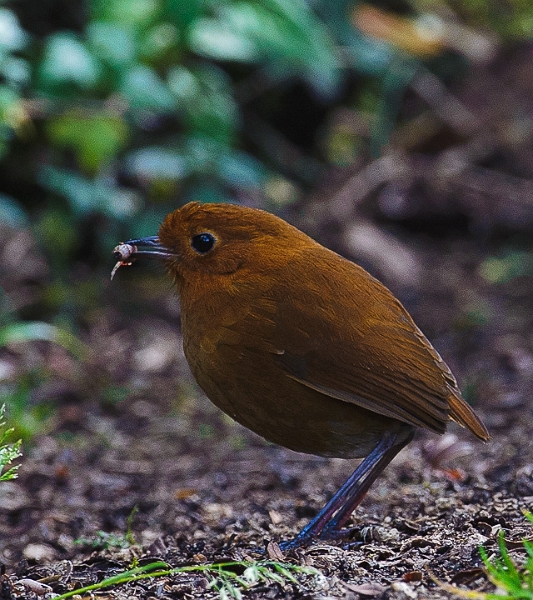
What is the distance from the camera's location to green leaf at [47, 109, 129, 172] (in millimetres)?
5832

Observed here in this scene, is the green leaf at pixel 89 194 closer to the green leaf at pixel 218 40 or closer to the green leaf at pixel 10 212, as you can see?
the green leaf at pixel 10 212

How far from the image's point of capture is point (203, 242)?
3.53 metres

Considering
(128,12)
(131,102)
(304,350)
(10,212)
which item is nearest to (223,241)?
(304,350)

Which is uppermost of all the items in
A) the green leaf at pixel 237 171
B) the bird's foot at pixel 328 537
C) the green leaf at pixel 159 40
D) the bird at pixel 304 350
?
the green leaf at pixel 159 40

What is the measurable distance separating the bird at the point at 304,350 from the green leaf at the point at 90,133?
2.45 metres

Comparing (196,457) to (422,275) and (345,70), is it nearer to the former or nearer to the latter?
(422,275)

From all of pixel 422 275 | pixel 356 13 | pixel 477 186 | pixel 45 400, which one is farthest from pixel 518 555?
pixel 356 13

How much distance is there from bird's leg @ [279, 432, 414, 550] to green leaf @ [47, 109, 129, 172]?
10.1 feet

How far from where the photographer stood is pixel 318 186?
765 centimetres

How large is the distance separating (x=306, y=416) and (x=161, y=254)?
826 mm

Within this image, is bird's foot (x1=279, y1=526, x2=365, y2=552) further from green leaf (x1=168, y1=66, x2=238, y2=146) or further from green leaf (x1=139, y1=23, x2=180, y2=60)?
green leaf (x1=139, y1=23, x2=180, y2=60)

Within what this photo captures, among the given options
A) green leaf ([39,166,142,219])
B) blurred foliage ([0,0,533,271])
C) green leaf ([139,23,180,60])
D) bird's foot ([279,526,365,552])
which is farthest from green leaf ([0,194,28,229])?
bird's foot ([279,526,365,552])

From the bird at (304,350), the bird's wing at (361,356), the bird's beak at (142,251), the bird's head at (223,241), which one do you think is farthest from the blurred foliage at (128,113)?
the bird's wing at (361,356)

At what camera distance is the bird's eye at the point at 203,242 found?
11.5 ft
